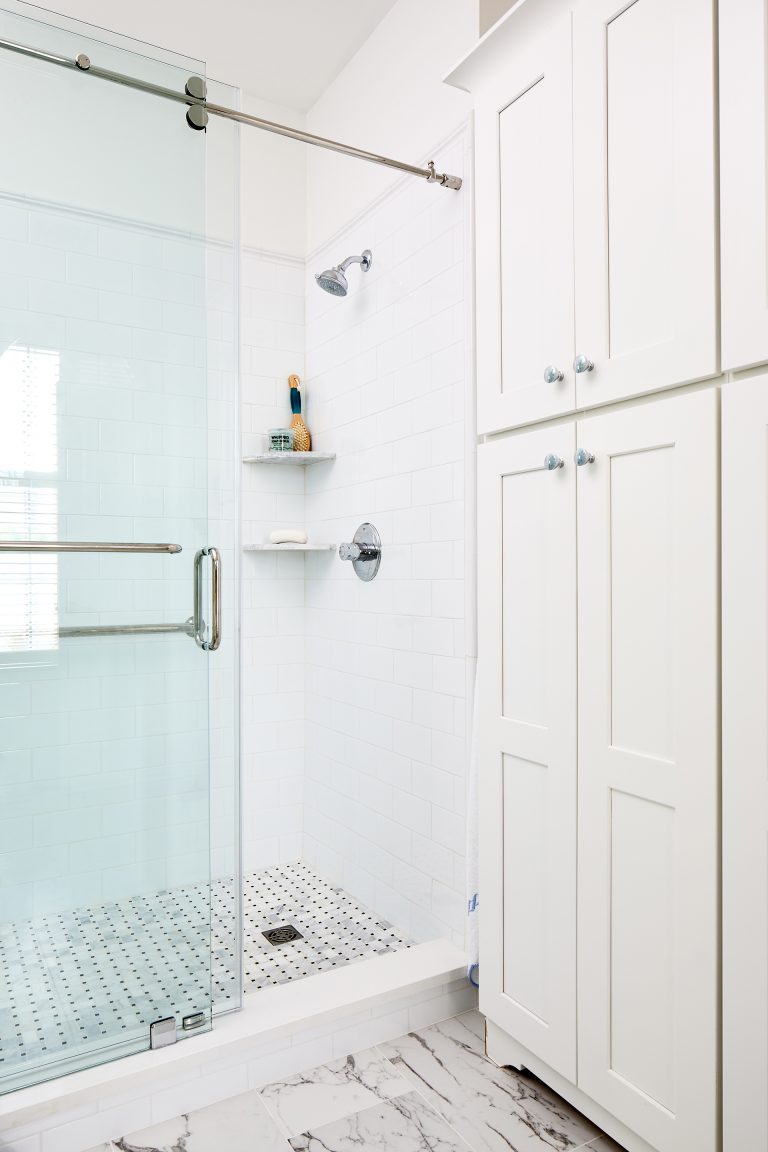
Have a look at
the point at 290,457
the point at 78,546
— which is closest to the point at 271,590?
the point at 290,457

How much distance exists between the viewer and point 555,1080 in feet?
5.13

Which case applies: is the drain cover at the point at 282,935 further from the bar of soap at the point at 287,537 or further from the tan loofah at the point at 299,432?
the tan loofah at the point at 299,432

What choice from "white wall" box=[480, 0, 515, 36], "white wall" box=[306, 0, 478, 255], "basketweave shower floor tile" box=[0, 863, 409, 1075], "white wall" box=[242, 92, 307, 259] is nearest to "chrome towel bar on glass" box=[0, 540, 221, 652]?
"basketweave shower floor tile" box=[0, 863, 409, 1075]

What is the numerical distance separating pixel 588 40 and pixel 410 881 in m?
2.11

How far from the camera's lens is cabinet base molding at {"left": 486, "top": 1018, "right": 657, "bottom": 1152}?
138 centimetres

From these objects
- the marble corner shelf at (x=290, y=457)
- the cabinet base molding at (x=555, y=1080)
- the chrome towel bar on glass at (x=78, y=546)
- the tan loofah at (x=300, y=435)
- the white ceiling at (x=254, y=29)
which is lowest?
the cabinet base molding at (x=555, y=1080)

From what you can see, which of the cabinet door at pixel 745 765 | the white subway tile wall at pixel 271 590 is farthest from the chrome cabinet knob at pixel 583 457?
the white subway tile wall at pixel 271 590

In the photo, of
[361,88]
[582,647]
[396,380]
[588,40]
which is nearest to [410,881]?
[582,647]

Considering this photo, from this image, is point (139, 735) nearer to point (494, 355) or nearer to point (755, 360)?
point (494, 355)

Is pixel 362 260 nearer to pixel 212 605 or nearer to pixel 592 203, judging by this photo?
pixel 592 203

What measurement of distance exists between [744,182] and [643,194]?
20 cm

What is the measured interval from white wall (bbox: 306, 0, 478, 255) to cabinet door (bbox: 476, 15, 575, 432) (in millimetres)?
515

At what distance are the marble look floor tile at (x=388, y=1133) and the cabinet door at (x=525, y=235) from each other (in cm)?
144

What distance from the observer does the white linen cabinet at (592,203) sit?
47.3 inches
